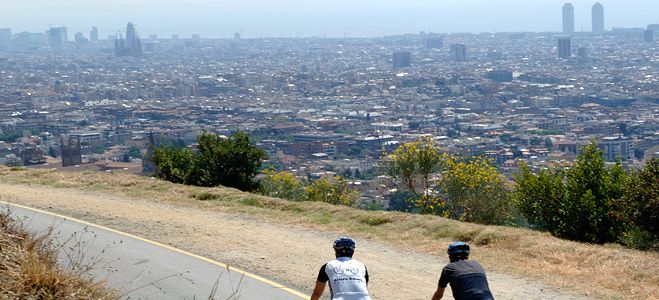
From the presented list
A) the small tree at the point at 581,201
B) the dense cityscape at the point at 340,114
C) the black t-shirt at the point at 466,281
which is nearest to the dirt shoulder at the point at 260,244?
the small tree at the point at 581,201

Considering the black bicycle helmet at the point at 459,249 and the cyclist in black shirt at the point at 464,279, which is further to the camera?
the black bicycle helmet at the point at 459,249

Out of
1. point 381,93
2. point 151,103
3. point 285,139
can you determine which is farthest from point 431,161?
point 381,93

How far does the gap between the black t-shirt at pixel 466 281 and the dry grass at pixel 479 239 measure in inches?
143

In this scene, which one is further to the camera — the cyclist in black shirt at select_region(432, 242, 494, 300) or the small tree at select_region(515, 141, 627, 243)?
the small tree at select_region(515, 141, 627, 243)

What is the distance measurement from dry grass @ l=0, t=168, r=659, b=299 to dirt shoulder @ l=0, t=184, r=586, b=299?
0.36m

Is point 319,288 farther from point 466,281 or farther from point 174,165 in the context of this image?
point 174,165

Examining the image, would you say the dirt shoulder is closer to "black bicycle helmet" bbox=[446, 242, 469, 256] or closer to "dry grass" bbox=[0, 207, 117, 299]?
"black bicycle helmet" bbox=[446, 242, 469, 256]

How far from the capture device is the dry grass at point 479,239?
1197 cm

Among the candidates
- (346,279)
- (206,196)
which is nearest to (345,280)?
(346,279)

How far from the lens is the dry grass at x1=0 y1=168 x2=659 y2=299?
12.0 metres

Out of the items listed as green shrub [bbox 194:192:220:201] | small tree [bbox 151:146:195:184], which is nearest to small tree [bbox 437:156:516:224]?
green shrub [bbox 194:192:220:201]

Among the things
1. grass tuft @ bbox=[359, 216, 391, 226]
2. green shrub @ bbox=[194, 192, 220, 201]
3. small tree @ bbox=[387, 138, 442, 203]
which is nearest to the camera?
grass tuft @ bbox=[359, 216, 391, 226]

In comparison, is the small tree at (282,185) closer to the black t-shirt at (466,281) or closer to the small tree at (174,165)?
the small tree at (174,165)

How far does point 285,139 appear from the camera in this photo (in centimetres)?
9188
